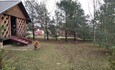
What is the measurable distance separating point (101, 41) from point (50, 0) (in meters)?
18.6

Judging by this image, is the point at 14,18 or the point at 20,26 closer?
the point at 14,18

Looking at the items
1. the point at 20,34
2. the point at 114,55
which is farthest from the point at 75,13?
the point at 114,55

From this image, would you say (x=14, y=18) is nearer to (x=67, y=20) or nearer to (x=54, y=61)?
(x=67, y=20)

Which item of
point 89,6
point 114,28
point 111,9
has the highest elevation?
point 89,6

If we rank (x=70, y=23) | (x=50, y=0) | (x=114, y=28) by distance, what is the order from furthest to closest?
1. (x=50, y=0)
2. (x=70, y=23)
3. (x=114, y=28)

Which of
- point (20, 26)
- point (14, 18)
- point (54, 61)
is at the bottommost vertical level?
point (54, 61)

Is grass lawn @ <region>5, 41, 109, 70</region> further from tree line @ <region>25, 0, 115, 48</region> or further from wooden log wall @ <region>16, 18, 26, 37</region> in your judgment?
tree line @ <region>25, 0, 115, 48</region>

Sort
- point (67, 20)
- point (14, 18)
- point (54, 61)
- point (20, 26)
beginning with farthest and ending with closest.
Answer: point (67, 20) → point (20, 26) → point (14, 18) → point (54, 61)

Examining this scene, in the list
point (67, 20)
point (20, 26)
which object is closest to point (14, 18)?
point (20, 26)

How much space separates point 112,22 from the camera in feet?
51.8

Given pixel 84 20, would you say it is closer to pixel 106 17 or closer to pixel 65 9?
pixel 65 9

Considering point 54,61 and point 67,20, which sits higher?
point 67,20

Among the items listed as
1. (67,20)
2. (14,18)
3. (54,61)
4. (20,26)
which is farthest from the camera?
(67,20)

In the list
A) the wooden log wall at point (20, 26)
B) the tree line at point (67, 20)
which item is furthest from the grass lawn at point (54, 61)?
the tree line at point (67, 20)
